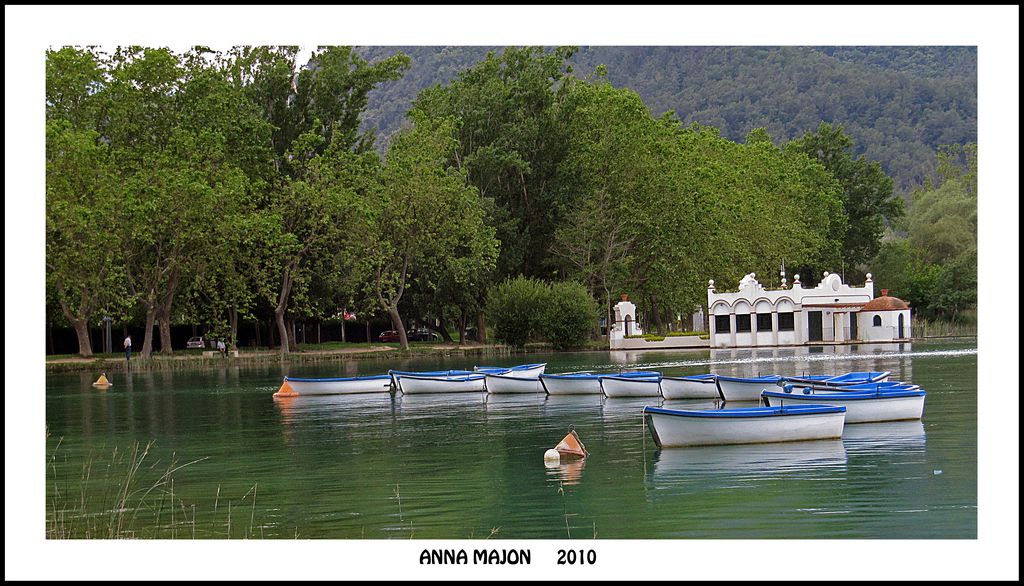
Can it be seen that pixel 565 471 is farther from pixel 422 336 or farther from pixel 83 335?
pixel 422 336

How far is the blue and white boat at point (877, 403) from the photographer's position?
25.8 meters

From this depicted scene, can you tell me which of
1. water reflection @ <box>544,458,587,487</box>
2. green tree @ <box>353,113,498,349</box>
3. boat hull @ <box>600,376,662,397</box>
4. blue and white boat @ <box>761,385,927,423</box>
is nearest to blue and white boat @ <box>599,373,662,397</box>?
boat hull @ <box>600,376,662,397</box>

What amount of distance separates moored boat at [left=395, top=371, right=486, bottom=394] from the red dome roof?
45.0 m

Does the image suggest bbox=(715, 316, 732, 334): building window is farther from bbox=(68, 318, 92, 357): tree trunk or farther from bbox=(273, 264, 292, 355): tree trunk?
bbox=(68, 318, 92, 357): tree trunk

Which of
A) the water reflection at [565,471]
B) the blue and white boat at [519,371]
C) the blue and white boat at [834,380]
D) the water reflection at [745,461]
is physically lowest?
the water reflection at [565,471]

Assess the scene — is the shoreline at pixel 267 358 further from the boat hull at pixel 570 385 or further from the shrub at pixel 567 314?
the boat hull at pixel 570 385

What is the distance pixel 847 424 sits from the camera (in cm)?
2573

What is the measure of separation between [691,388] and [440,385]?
10.5m

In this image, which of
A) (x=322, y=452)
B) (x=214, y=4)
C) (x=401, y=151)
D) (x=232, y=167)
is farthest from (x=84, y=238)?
(x=214, y=4)

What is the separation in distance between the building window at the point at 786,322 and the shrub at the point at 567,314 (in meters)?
14.1

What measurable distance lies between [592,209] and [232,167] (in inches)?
1052

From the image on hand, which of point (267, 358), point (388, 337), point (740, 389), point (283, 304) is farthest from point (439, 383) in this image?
point (388, 337)

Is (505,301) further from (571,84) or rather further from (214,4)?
(214,4)

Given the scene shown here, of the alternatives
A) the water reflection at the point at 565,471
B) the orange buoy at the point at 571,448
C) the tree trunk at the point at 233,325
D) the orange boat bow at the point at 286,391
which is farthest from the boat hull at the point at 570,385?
the tree trunk at the point at 233,325
